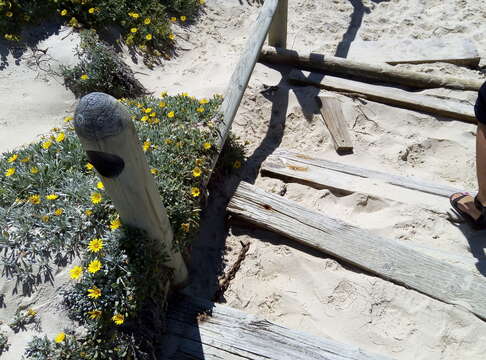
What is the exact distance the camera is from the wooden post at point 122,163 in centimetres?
169

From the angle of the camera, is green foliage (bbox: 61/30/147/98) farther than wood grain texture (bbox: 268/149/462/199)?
Yes

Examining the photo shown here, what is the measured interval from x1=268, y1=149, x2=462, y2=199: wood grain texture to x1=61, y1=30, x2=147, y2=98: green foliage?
2.08m

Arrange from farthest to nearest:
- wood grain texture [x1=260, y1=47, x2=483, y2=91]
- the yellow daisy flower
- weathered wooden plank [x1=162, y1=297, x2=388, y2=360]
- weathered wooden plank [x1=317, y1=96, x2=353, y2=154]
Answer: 1. wood grain texture [x1=260, y1=47, x2=483, y2=91]
2. weathered wooden plank [x1=317, y1=96, x2=353, y2=154]
3. the yellow daisy flower
4. weathered wooden plank [x1=162, y1=297, x2=388, y2=360]

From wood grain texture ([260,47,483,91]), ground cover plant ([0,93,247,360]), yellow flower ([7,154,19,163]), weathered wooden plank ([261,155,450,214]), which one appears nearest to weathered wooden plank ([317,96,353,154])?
weathered wooden plank ([261,155,450,214])

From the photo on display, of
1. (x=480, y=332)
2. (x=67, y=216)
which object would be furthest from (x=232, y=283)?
(x=480, y=332)

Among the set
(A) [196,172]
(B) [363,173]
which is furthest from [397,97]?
(A) [196,172]

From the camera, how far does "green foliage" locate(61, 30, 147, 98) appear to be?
4785 millimetres

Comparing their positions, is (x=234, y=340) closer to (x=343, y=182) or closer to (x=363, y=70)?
(x=343, y=182)

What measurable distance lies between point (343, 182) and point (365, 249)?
2.56 feet

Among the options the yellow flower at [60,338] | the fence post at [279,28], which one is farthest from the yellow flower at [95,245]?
the fence post at [279,28]

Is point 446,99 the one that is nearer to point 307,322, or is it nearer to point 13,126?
point 307,322

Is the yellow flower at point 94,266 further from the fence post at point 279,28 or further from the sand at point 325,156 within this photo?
the fence post at point 279,28

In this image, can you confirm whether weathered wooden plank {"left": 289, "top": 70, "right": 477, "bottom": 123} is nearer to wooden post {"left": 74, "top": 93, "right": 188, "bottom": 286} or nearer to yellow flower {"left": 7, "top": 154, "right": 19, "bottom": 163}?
wooden post {"left": 74, "top": 93, "right": 188, "bottom": 286}

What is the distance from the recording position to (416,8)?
6.05 m
